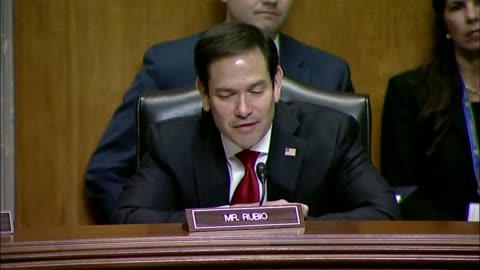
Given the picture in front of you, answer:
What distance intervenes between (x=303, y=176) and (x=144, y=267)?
106cm

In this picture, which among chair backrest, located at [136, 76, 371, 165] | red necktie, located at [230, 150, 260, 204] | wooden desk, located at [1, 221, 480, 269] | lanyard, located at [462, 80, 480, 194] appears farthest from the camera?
lanyard, located at [462, 80, 480, 194]

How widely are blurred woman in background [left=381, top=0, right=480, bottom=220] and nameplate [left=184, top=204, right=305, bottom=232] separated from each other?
1.45 meters

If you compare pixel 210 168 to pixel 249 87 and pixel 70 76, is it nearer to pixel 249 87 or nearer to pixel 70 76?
pixel 249 87

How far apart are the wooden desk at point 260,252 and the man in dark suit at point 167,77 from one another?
1.66 metres

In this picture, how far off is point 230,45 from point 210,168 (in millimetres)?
302

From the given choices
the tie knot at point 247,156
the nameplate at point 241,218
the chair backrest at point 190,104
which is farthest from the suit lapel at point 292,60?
the nameplate at point 241,218

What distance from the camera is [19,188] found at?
3428mm

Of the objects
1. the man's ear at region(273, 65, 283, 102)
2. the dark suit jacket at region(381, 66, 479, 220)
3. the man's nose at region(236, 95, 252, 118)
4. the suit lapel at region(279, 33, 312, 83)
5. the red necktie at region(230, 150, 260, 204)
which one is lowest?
the dark suit jacket at region(381, 66, 479, 220)

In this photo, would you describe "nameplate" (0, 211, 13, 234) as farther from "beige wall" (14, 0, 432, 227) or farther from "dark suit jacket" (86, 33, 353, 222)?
"beige wall" (14, 0, 432, 227)

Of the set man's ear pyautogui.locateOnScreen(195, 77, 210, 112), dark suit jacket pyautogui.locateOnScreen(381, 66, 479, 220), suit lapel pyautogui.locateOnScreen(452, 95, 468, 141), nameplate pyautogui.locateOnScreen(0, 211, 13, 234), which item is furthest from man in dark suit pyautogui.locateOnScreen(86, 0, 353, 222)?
nameplate pyautogui.locateOnScreen(0, 211, 13, 234)

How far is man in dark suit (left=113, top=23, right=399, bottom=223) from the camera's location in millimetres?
2393

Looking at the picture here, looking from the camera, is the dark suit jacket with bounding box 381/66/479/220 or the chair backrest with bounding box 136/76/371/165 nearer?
the chair backrest with bounding box 136/76/371/165

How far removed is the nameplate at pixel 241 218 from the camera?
1.62m

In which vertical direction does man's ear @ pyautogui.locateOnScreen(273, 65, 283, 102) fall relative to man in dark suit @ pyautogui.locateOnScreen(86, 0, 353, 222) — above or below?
above
